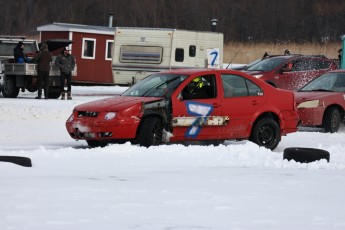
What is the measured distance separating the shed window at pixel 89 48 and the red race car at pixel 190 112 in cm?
2512

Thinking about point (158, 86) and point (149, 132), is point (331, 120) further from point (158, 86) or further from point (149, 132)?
point (149, 132)

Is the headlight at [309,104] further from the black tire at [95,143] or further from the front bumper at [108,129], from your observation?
the front bumper at [108,129]

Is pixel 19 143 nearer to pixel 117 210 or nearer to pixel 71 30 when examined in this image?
pixel 117 210

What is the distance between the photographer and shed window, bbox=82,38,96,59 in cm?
4216

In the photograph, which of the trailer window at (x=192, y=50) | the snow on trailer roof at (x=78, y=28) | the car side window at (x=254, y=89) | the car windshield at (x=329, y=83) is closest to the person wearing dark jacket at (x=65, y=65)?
the trailer window at (x=192, y=50)

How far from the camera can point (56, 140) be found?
18.4m

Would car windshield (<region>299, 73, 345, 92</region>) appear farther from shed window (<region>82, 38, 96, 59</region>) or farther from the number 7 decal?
shed window (<region>82, 38, 96, 59</region>)

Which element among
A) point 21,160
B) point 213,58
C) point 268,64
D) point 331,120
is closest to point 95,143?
point 21,160

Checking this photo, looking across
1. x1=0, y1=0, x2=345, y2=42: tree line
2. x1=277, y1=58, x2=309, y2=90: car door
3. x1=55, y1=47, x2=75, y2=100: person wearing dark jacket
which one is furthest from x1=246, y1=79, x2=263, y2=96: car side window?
x1=0, y1=0, x2=345, y2=42: tree line

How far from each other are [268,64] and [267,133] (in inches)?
512

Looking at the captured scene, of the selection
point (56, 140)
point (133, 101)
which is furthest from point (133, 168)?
point (56, 140)

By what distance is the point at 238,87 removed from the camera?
666 inches

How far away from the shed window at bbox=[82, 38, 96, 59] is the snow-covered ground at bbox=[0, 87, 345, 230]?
24.7 m

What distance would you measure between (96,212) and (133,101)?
680cm
